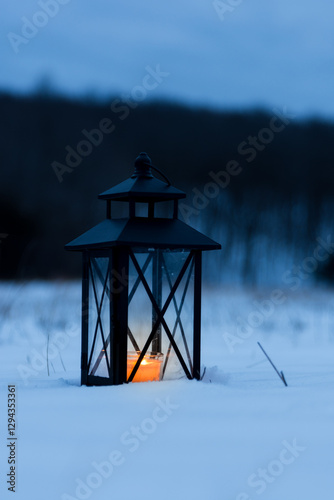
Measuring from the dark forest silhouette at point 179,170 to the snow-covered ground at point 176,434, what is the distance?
6.05 m

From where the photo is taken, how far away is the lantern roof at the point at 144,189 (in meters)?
4.80

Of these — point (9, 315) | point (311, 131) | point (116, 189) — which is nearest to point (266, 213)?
point (311, 131)

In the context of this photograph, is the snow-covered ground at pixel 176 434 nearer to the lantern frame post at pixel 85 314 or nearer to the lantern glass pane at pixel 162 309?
the lantern frame post at pixel 85 314

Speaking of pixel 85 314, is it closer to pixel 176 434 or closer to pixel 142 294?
pixel 142 294

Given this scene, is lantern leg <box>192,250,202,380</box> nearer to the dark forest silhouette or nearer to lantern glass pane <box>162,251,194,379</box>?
lantern glass pane <box>162,251,194,379</box>

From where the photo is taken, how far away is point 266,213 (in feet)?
45.3

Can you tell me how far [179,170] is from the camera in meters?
14.3

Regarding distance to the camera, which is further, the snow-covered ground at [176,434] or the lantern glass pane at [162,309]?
the lantern glass pane at [162,309]

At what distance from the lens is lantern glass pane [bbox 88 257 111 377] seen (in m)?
4.82

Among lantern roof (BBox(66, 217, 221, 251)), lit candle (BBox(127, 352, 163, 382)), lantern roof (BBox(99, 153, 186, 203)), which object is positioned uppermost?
lantern roof (BBox(99, 153, 186, 203))

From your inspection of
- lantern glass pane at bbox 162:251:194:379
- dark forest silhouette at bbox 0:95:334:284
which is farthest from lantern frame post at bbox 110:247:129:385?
dark forest silhouette at bbox 0:95:334:284

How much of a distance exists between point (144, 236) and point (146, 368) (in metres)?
0.81

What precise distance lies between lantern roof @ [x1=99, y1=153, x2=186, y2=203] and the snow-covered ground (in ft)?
3.54

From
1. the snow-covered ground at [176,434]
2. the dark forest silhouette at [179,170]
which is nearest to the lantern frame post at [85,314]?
the snow-covered ground at [176,434]
